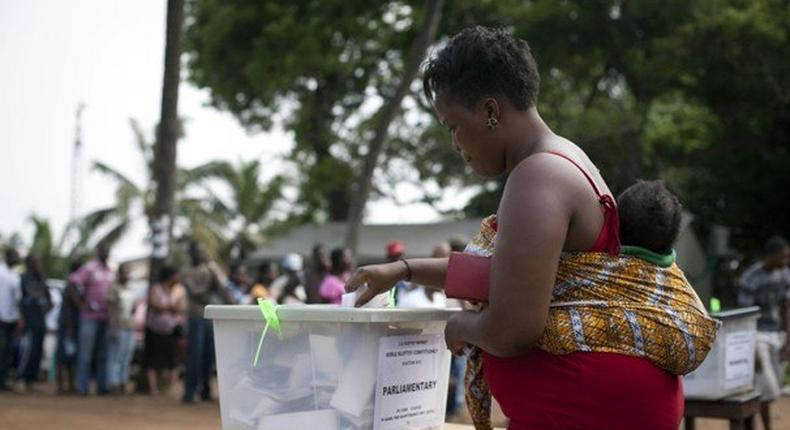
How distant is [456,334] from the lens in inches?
98.3

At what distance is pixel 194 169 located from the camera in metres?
37.1

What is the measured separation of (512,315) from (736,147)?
21841 millimetres

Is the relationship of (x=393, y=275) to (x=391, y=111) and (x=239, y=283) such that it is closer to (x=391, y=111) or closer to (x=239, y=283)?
(x=239, y=283)

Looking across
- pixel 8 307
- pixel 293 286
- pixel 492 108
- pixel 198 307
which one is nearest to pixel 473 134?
pixel 492 108

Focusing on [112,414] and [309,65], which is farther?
[309,65]

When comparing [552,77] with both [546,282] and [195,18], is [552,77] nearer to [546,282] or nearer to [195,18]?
[195,18]

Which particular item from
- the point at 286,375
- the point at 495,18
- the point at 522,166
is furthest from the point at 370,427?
the point at 495,18

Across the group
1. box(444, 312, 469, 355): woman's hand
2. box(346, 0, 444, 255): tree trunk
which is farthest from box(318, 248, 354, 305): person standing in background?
box(444, 312, 469, 355): woman's hand

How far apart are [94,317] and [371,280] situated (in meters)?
12.1

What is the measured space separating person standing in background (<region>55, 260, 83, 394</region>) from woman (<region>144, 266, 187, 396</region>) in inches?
36.8

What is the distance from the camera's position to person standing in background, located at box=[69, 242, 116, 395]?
14.3 meters

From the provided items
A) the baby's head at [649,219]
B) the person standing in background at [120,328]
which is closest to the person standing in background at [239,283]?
the person standing in background at [120,328]

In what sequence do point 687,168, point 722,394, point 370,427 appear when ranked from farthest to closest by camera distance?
point 687,168 < point 722,394 < point 370,427

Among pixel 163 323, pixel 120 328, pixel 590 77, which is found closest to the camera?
pixel 163 323
